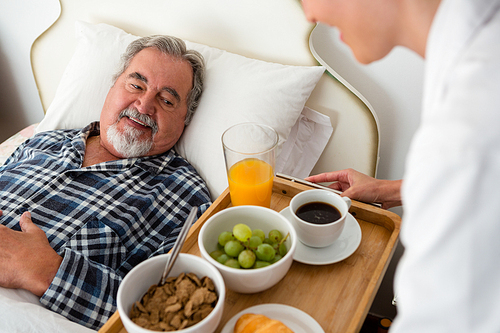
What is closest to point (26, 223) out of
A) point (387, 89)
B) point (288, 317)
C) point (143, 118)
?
point (143, 118)

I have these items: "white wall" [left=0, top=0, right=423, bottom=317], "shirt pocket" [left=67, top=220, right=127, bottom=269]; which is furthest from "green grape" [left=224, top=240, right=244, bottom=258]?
"white wall" [left=0, top=0, right=423, bottom=317]

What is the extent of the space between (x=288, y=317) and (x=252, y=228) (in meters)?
0.20

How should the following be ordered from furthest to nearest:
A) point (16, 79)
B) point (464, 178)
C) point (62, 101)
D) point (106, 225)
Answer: point (16, 79), point (62, 101), point (106, 225), point (464, 178)

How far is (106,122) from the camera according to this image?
1519mm

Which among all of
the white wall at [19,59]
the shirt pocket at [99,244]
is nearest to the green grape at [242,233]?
the shirt pocket at [99,244]

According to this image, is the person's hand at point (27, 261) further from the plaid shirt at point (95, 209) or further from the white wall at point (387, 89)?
the white wall at point (387, 89)

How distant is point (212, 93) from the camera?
1547 mm

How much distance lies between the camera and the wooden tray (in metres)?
0.76

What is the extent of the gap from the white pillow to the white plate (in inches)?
28.4

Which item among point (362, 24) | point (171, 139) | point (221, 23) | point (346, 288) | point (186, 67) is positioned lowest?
point (171, 139)

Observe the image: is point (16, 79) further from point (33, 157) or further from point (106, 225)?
point (106, 225)

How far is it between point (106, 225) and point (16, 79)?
1573 mm

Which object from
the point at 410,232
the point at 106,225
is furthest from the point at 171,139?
the point at 410,232

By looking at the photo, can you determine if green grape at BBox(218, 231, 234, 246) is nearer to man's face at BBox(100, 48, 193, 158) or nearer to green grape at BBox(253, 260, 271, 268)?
green grape at BBox(253, 260, 271, 268)
